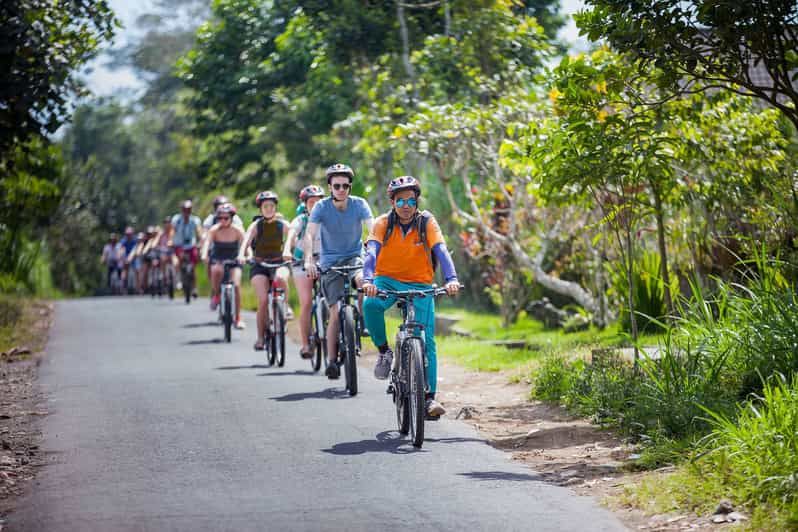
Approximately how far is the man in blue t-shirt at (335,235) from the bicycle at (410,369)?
8.97 feet

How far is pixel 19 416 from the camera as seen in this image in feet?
37.3

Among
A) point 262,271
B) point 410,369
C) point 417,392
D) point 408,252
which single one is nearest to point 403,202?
point 408,252

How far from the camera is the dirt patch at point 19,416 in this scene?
27.4 ft

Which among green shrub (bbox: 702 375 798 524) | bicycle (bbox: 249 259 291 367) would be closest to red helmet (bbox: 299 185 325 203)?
bicycle (bbox: 249 259 291 367)

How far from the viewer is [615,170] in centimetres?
1188

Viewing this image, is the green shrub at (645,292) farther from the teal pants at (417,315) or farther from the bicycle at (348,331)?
the teal pants at (417,315)

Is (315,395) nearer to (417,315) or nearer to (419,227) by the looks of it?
(417,315)

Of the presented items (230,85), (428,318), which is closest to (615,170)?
(428,318)

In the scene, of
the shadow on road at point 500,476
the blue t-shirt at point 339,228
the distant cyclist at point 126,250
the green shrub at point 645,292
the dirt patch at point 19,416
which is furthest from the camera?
the distant cyclist at point 126,250

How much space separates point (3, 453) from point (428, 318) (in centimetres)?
330

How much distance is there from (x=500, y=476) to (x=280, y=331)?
7.10 metres

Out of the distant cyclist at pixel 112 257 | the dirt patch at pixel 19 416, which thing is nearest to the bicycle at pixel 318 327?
the dirt patch at pixel 19 416

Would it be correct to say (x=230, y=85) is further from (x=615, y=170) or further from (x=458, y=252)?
(x=615, y=170)

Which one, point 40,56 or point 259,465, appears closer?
point 259,465
